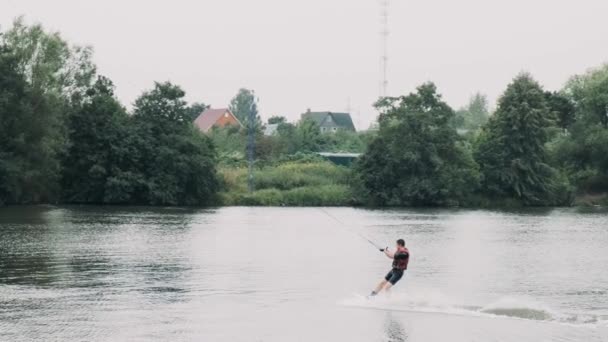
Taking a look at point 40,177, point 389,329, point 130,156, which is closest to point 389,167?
point 130,156

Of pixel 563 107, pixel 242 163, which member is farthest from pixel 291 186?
pixel 563 107

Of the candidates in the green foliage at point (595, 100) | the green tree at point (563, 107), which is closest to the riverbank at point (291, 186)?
the green foliage at point (595, 100)

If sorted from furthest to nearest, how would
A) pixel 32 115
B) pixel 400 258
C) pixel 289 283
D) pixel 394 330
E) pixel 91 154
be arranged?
1. pixel 91 154
2. pixel 32 115
3. pixel 289 283
4. pixel 400 258
5. pixel 394 330

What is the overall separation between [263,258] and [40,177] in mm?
48550

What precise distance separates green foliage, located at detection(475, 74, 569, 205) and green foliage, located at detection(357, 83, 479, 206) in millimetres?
2954

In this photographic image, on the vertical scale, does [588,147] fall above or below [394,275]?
above

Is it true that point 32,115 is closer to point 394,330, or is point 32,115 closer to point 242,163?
point 242,163

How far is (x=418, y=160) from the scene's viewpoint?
94.2 m

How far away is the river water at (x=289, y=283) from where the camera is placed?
22.8 m

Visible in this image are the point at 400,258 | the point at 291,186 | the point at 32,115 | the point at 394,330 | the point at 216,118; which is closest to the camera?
the point at 394,330

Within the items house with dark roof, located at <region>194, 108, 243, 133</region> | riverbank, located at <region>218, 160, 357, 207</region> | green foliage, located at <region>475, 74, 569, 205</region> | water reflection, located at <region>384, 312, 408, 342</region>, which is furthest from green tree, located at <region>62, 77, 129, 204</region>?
house with dark roof, located at <region>194, 108, 243, 133</region>

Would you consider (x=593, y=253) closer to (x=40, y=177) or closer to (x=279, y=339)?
(x=279, y=339)

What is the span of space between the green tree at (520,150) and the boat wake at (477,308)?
70.0 meters

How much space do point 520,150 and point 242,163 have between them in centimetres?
3338
